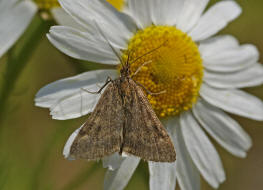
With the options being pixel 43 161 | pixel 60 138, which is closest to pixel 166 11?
pixel 43 161

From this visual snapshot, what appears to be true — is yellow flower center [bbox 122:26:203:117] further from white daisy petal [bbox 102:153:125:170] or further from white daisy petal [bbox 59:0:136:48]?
white daisy petal [bbox 102:153:125:170]

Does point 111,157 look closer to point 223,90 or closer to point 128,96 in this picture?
point 128,96

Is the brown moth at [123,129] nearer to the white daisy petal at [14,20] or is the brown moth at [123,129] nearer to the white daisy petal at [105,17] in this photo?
the white daisy petal at [105,17]

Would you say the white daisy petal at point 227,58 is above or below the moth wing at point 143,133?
above

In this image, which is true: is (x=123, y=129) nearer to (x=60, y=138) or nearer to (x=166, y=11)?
(x=166, y=11)

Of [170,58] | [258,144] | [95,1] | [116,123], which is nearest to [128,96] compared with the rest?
[116,123]

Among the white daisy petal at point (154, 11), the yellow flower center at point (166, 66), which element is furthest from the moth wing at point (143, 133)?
the white daisy petal at point (154, 11)
